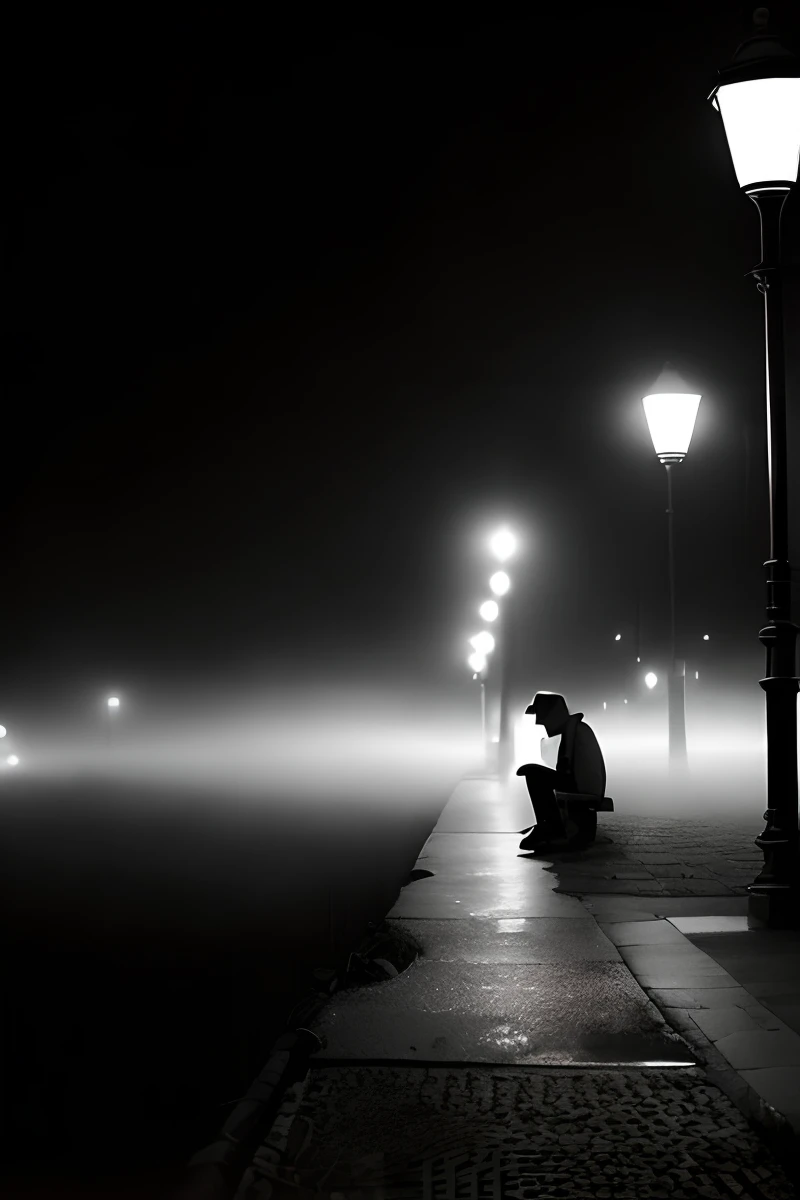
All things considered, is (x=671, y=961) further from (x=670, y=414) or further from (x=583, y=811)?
(x=670, y=414)

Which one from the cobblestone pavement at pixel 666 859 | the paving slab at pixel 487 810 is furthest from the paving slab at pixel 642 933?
the paving slab at pixel 487 810

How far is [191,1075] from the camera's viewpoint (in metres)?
11.6

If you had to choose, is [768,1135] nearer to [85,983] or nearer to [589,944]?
[589,944]

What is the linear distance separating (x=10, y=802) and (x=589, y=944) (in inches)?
2843

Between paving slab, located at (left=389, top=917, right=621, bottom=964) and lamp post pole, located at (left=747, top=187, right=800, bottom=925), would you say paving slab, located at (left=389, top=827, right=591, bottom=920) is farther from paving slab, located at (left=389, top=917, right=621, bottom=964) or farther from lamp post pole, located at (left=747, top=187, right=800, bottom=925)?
lamp post pole, located at (left=747, top=187, right=800, bottom=925)

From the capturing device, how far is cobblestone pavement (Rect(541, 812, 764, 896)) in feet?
30.9

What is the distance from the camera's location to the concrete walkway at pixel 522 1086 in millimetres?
3832

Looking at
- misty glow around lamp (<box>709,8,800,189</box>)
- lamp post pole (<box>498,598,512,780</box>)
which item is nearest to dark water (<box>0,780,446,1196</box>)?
lamp post pole (<box>498,598,512,780</box>)

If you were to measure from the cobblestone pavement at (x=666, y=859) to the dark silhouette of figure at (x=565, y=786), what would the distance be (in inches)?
9.2

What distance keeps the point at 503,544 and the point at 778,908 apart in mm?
17129

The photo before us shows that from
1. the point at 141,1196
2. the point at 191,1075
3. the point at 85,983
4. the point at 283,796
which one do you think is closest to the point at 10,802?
the point at 283,796

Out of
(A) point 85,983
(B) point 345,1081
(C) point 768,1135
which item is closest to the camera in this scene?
(C) point 768,1135

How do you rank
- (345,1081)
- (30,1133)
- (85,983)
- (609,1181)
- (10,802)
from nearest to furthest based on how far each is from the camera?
(609,1181) < (345,1081) < (30,1133) < (85,983) < (10,802)

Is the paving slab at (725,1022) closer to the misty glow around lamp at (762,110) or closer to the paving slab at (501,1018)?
the paving slab at (501,1018)
